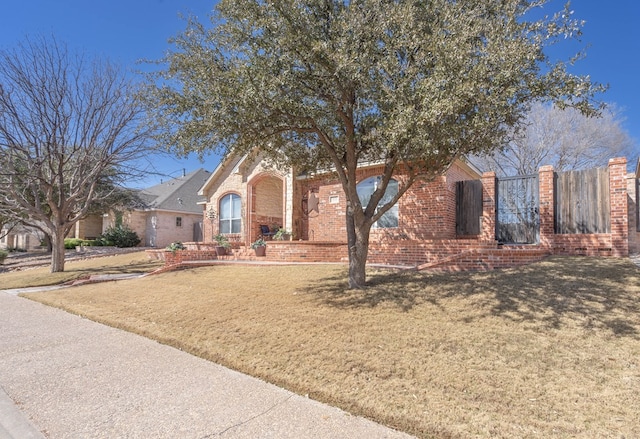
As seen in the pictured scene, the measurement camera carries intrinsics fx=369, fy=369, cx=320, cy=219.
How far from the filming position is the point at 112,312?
763cm

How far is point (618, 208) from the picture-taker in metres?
8.92

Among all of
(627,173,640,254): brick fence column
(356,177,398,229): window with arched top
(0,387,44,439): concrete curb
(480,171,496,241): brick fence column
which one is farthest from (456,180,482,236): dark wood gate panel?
(0,387,44,439): concrete curb

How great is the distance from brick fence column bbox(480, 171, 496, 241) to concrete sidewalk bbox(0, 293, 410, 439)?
941 cm

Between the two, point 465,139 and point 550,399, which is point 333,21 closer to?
point 465,139

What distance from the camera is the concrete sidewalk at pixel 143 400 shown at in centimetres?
316

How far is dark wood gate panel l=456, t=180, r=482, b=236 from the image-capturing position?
39.0 feet

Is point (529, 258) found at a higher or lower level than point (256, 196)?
lower

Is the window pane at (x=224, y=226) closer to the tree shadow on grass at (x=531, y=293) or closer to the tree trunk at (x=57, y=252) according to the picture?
the tree trunk at (x=57, y=252)

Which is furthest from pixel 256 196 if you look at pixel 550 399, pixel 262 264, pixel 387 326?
pixel 550 399

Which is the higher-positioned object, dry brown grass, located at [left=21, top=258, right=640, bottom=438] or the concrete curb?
dry brown grass, located at [left=21, top=258, right=640, bottom=438]

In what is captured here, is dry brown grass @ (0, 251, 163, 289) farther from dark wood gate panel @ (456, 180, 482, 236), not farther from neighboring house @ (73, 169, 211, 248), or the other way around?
dark wood gate panel @ (456, 180, 482, 236)

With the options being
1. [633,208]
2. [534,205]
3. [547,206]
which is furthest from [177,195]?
[633,208]

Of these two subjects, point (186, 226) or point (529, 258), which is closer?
point (529, 258)

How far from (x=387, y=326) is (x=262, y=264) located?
7272mm
